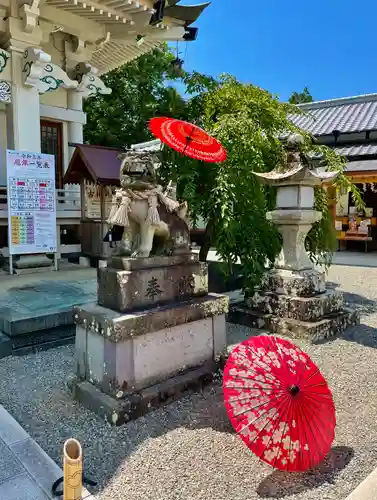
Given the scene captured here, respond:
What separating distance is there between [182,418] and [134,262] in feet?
4.20

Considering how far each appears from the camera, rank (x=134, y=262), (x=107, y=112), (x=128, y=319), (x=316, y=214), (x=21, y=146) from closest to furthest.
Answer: (x=128, y=319) < (x=134, y=262) < (x=316, y=214) < (x=21, y=146) < (x=107, y=112)

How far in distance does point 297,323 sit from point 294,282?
540 mm

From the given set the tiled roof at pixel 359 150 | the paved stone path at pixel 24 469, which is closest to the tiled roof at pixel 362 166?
the tiled roof at pixel 359 150

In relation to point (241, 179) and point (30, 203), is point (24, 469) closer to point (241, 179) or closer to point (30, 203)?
point (241, 179)

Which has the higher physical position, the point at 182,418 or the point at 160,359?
the point at 160,359

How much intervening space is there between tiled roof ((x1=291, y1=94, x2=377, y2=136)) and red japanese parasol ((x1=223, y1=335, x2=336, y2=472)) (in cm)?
1279

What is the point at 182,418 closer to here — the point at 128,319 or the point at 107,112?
the point at 128,319

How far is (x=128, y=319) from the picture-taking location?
292cm

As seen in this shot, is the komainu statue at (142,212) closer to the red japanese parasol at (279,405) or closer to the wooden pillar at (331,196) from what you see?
Answer: the red japanese parasol at (279,405)

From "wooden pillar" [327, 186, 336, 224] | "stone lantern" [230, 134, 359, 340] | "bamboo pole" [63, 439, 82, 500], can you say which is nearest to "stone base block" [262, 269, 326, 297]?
"stone lantern" [230, 134, 359, 340]

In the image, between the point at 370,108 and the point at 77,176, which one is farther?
the point at 370,108

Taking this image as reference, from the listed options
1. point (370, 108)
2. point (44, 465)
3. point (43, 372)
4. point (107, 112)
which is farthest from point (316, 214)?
point (370, 108)

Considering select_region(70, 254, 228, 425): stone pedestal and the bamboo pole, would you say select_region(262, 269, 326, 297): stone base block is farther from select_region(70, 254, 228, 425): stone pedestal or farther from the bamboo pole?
the bamboo pole

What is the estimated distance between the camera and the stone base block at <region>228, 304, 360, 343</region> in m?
4.62
